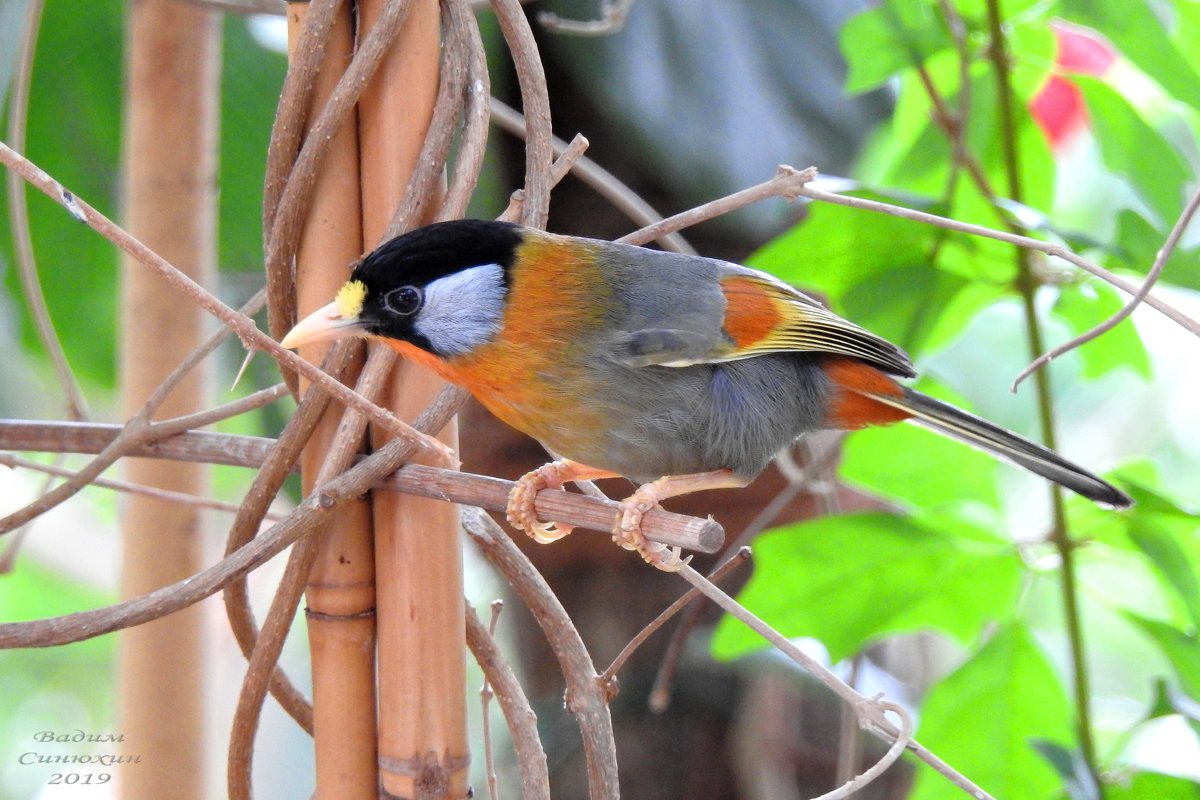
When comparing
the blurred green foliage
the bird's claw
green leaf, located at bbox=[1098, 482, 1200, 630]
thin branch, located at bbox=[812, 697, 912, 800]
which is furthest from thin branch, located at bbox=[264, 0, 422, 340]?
green leaf, located at bbox=[1098, 482, 1200, 630]

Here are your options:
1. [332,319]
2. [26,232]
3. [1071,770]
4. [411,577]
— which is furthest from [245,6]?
[1071,770]

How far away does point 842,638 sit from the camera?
174 cm

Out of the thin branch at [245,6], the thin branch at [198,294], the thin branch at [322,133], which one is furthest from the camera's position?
the thin branch at [245,6]

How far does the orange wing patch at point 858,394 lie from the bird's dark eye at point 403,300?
0.70m

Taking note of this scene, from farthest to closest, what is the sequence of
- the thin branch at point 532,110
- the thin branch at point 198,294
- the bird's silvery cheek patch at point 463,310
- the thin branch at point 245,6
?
the thin branch at point 245,6 < the bird's silvery cheek patch at point 463,310 < the thin branch at point 532,110 < the thin branch at point 198,294

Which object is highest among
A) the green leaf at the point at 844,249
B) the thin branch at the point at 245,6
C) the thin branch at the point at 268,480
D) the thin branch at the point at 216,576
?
the thin branch at the point at 245,6

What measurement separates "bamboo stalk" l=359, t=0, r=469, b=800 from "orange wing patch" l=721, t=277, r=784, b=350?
0.57 meters

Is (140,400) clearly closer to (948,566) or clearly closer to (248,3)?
(248,3)

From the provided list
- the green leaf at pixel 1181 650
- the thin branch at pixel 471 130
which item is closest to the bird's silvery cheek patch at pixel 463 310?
the thin branch at pixel 471 130

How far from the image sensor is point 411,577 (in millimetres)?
991

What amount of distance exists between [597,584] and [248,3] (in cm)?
165

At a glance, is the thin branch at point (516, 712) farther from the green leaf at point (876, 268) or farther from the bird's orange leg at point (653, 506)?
the green leaf at point (876, 268)

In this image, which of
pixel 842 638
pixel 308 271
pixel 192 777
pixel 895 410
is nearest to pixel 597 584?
pixel 842 638

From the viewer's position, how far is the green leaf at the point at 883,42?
1.72 meters
